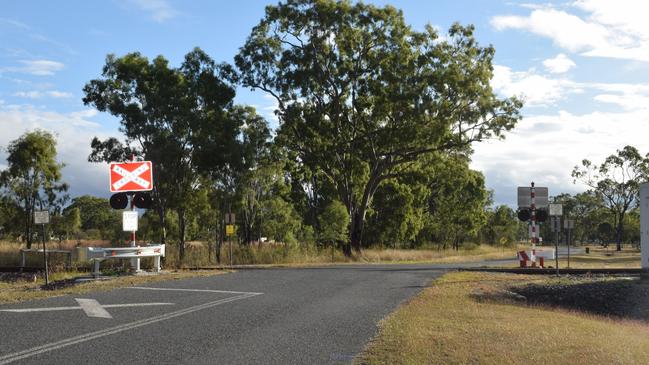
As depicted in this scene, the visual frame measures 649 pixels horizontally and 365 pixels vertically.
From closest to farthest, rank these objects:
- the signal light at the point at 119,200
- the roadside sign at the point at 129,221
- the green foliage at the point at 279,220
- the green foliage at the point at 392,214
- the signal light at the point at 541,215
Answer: the roadside sign at the point at 129,221 < the signal light at the point at 119,200 < the signal light at the point at 541,215 < the green foliage at the point at 392,214 < the green foliage at the point at 279,220

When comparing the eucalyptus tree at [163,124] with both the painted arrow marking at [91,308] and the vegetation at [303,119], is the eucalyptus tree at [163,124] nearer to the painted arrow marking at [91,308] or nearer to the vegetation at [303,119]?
the vegetation at [303,119]

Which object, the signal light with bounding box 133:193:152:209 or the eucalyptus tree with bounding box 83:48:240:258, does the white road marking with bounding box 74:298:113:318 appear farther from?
the eucalyptus tree with bounding box 83:48:240:258

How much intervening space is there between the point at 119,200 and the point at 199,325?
9.89 meters

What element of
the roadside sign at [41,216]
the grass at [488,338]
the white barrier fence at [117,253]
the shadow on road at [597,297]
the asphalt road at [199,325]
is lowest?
the shadow on road at [597,297]

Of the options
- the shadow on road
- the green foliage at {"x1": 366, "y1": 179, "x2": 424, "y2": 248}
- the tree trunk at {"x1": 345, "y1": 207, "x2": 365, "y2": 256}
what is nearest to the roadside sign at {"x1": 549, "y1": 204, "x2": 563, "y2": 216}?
the shadow on road

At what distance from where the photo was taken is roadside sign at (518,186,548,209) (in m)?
23.8

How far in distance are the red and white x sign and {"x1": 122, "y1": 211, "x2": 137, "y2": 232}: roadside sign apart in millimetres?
818

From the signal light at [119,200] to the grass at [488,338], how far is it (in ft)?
31.1

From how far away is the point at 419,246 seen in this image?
62969 mm

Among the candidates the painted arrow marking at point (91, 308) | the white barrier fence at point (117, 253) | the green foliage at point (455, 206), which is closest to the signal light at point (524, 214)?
the white barrier fence at point (117, 253)

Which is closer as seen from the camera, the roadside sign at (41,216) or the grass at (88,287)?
the grass at (88,287)

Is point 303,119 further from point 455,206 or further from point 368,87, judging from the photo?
point 455,206

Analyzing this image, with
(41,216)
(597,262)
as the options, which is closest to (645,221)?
(41,216)

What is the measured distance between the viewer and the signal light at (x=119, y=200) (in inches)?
716
